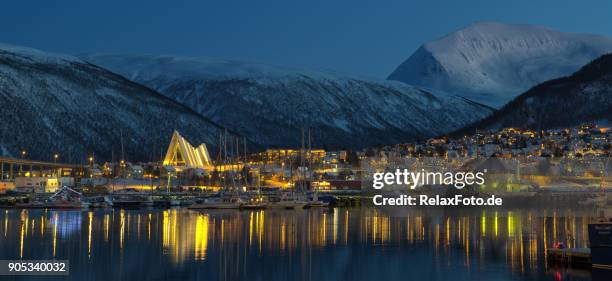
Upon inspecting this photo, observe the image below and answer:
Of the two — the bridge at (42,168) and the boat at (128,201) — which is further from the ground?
the bridge at (42,168)

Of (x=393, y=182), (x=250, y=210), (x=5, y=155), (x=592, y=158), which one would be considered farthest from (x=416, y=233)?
(x=5, y=155)

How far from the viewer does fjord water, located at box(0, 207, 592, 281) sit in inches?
1534

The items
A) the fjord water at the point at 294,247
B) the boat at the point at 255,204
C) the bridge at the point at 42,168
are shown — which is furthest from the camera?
the bridge at the point at 42,168

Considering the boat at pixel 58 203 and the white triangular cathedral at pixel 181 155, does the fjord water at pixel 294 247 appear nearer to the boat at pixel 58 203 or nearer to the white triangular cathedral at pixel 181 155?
the boat at pixel 58 203

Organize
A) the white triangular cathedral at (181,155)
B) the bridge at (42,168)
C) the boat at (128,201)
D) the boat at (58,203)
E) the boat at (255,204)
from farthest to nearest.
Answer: the white triangular cathedral at (181,155) < the bridge at (42,168) < the boat at (128,201) < the boat at (58,203) < the boat at (255,204)

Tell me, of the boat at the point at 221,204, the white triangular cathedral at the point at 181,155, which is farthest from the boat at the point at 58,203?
the white triangular cathedral at the point at 181,155

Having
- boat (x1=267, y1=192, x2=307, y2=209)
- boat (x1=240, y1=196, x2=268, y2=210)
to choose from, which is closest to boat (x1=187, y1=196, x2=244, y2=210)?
boat (x1=240, y1=196, x2=268, y2=210)

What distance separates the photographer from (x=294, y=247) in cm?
4969

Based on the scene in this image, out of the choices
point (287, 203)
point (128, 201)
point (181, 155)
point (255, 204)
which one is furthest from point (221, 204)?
point (181, 155)

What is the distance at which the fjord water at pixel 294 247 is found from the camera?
128 ft

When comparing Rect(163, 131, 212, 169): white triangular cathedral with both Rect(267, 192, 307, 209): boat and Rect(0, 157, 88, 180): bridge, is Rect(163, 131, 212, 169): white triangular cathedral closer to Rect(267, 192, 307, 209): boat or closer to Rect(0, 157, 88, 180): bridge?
Rect(0, 157, 88, 180): bridge

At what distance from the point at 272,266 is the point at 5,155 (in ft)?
481

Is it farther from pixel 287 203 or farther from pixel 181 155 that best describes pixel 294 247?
pixel 181 155

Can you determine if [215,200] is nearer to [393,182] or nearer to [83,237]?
[393,182]
